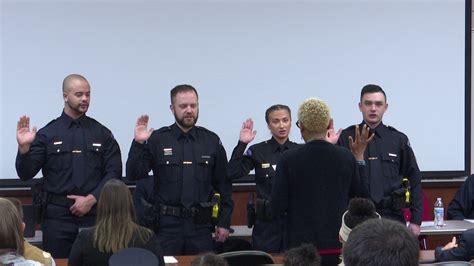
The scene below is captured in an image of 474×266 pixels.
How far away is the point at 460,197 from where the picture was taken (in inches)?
237

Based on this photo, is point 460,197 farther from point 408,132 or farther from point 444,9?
point 444,9

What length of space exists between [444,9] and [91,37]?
3323mm

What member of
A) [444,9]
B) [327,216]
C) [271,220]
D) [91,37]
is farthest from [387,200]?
[91,37]

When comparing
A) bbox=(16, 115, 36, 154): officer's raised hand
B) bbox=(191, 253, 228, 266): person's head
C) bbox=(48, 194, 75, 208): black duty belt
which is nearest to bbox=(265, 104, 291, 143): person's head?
bbox=(48, 194, 75, 208): black duty belt

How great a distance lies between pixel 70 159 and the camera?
5.30 meters

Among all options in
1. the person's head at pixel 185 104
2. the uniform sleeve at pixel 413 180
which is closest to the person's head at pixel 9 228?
the person's head at pixel 185 104

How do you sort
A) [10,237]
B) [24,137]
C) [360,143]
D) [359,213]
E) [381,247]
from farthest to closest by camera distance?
[24,137] < [360,143] < [359,213] < [10,237] < [381,247]

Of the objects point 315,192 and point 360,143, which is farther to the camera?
point 360,143

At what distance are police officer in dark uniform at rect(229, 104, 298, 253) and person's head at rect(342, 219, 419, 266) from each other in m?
3.50

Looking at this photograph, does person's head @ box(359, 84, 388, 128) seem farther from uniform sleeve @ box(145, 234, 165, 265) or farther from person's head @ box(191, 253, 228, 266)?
person's head @ box(191, 253, 228, 266)

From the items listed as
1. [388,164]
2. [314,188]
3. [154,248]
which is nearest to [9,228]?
[154,248]

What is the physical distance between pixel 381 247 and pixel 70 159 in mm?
3907

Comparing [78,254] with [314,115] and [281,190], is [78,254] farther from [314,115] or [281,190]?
[314,115]

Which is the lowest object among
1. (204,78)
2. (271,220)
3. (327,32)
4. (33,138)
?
(271,220)
